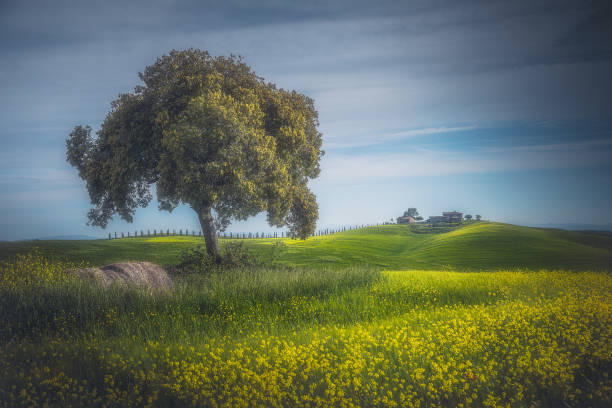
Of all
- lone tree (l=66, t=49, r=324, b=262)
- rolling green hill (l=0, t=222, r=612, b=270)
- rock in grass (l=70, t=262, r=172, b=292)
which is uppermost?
lone tree (l=66, t=49, r=324, b=262)

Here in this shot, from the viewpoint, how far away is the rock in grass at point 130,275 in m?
12.9

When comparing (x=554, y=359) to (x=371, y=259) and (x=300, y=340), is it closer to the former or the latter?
(x=300, y=340)

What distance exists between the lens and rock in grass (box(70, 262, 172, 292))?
507 inches

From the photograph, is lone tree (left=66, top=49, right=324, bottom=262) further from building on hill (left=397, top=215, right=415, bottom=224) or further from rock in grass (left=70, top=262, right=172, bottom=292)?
building on hill (left=397, top=215, right=415, bottom=224)

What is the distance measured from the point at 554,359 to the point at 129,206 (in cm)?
2371

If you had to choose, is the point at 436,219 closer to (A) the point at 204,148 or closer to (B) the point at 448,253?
(B) the point at 448,253

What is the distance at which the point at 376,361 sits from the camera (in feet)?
19.7

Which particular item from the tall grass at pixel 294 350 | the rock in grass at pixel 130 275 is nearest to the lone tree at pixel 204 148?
the rock in grass at pixel 130 275

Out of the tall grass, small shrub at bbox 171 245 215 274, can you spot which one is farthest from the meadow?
small shrub at bbox 171 245 215 274

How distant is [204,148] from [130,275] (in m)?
7.79

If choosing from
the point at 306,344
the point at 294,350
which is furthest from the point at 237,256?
the point at 294,350

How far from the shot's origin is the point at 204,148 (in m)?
18.7

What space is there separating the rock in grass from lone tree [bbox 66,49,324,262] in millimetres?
4726

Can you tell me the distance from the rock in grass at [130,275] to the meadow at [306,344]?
0.97 meters
